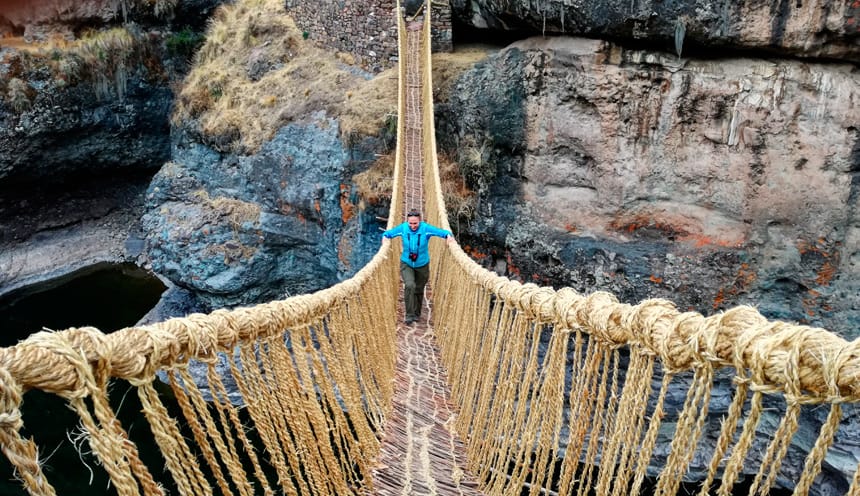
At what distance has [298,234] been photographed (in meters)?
9.47

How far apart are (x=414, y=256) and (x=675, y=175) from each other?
4079mm

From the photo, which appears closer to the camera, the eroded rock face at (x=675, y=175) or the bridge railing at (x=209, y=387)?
the bridge railing at (x=209, y=387)

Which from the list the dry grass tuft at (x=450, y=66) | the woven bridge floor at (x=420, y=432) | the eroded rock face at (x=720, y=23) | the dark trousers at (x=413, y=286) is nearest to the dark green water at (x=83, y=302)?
the dry grass tuft at (x=450, y=66)

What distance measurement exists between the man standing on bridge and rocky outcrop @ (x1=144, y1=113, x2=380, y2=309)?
4066 millimetres

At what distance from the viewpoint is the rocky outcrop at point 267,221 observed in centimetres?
885

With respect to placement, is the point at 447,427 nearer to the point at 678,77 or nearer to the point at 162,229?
the point at 678,77

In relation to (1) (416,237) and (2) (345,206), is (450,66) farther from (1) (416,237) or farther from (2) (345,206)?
(1) (416,237)

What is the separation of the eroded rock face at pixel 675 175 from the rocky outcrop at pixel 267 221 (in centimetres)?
233

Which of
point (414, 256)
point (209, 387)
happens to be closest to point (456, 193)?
point (414, 256)

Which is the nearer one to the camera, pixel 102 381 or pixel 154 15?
pixel 102 381

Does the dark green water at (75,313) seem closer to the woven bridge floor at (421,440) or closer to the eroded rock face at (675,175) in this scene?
the woven bridge floor at (421,440)

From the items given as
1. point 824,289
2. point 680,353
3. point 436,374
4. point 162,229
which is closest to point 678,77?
point 824,289

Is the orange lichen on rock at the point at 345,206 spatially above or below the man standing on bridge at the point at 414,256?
below

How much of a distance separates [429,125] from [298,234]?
344 cm
